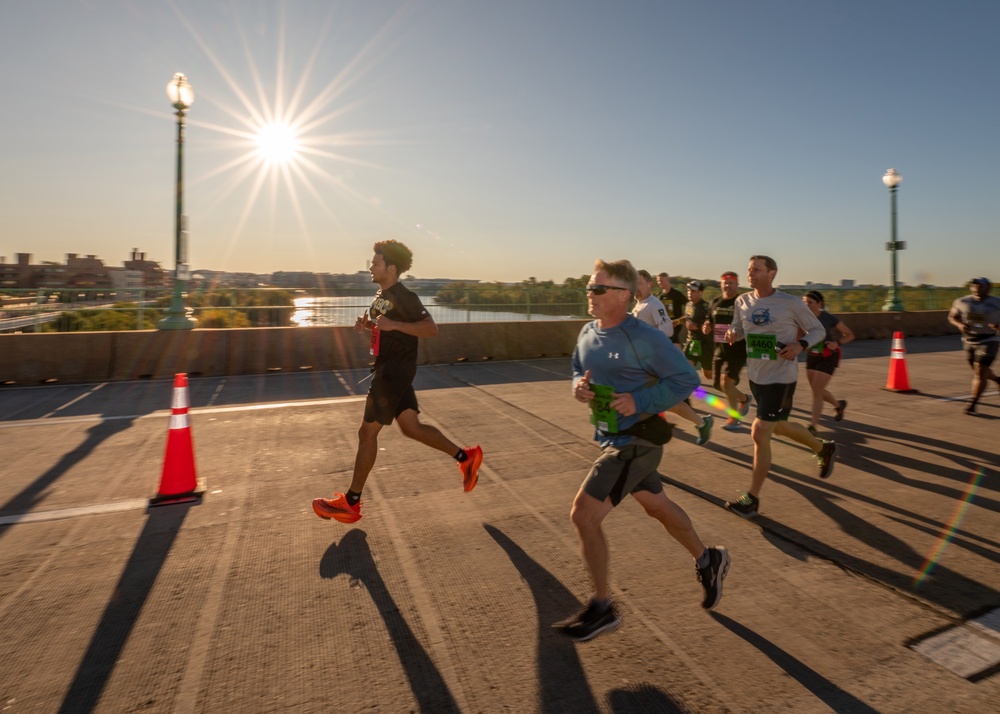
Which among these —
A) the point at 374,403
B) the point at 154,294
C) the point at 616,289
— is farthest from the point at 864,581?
the point at 154,294

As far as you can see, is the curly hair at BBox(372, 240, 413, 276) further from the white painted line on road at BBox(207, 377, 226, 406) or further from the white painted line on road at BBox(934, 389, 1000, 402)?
the white painted line on road at BBox(934, 389, 1000, 402)

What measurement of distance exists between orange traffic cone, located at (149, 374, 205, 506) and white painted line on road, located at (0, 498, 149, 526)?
5.1 inches

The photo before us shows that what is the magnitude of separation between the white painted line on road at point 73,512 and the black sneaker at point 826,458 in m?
5.48

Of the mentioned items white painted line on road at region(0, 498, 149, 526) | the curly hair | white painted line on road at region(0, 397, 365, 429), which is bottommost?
white painted line on road at region(0, 498, 149, 526)

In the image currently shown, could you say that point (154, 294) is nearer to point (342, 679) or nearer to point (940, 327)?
point (342, 679)

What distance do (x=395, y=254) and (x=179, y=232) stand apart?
9950 mm

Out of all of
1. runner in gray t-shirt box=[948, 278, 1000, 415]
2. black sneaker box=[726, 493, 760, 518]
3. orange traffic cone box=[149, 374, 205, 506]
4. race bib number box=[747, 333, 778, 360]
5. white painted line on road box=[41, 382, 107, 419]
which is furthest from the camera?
white painted line on road box=[41, 382, 107, 419]

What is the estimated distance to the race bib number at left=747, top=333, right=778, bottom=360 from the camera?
14.9ft

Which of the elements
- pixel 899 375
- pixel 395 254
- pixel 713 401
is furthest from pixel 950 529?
pixel 899 375

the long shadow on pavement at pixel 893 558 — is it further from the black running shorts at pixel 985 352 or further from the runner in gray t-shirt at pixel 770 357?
the black running shorts at pixel 985 352

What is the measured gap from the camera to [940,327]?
2142 centimetres

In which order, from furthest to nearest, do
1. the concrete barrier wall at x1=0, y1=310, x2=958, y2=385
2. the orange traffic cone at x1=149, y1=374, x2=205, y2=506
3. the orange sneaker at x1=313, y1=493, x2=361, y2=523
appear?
1. the concrete barrier wall at x1=0, y1=310, x2=958, y2=385
2. the orange traffic cone at x1=149, y1=374, x2=205, y2=506
3. the orange sneaker at x1=313, y1=493, x2=361, y2=523

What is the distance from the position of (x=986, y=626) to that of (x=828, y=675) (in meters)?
1.02

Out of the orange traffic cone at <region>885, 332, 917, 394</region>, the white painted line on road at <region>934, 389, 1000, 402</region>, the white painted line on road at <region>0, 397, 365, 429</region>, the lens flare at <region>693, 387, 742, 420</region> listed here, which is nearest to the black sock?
the lens flare at <region>693, 387, 742, 420</region>
